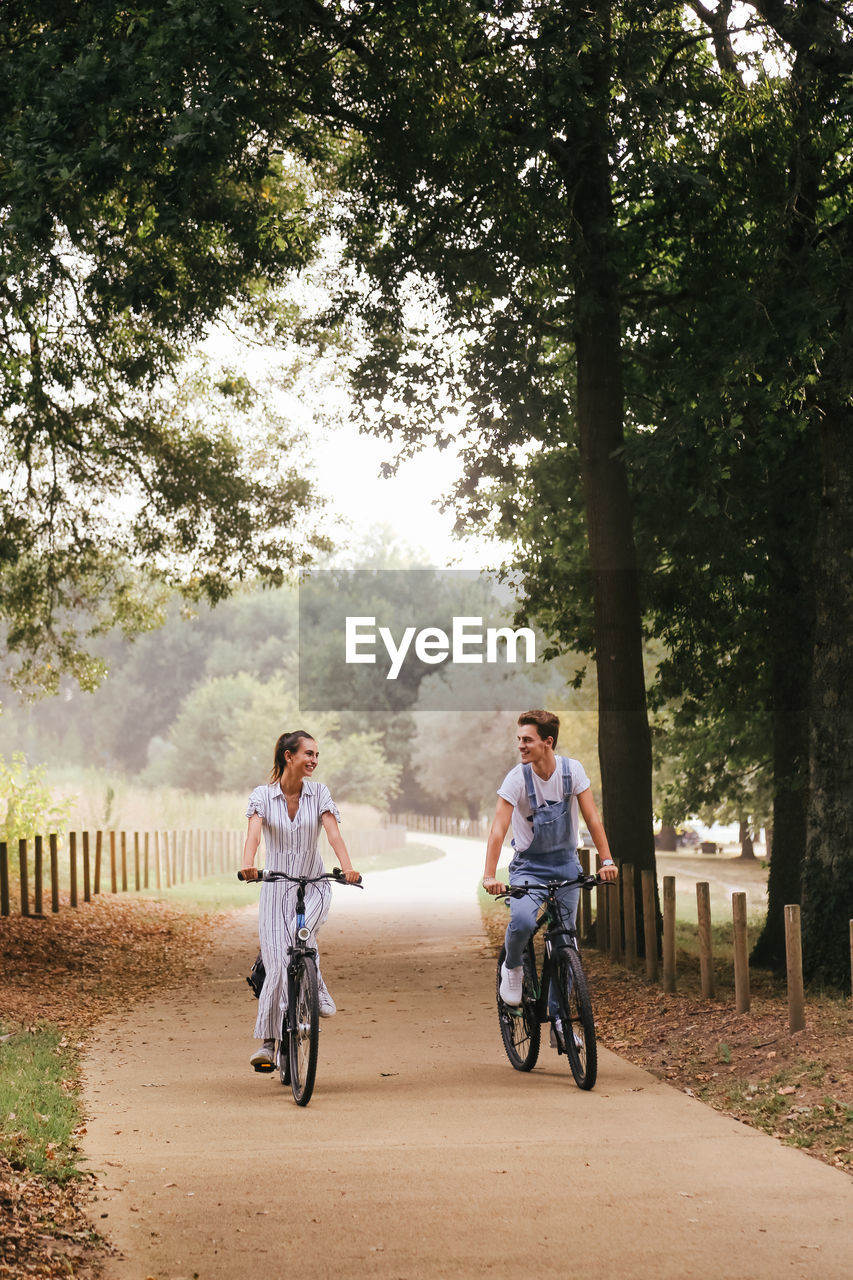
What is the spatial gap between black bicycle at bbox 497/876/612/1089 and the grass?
2.69 m

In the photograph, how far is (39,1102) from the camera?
27.2 feet

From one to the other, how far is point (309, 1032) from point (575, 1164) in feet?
6.89

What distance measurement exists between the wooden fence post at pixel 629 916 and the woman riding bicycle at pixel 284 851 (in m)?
6.03

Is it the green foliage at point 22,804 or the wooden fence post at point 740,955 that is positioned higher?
the green foliage at point 22,804

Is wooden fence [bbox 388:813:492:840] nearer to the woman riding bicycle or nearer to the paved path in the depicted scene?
the paved path

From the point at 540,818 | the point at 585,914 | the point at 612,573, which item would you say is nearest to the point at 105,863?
the point at 585,914

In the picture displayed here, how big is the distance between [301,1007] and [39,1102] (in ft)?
4.95

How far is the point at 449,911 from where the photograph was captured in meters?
26.3

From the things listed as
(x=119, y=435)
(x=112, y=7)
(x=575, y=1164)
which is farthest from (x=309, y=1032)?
(x=119, y=435)

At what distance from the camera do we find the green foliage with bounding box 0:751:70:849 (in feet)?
84.5

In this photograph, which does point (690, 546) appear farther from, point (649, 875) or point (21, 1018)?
point (21, 1018)

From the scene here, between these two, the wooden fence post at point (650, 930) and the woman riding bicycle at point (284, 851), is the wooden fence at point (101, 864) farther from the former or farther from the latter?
the woman riding bicycle at point (284, 851)

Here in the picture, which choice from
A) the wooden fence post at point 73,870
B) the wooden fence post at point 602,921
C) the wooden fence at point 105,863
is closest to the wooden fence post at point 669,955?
the wooden fence post at point 602,921

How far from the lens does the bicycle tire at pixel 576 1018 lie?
8414 mm
